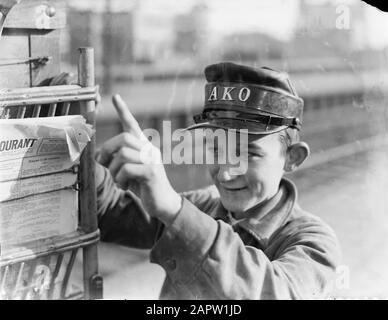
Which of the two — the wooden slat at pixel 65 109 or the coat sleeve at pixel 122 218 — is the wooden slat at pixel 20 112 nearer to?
the wooden slat at pixel 65 109

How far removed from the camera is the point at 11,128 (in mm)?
1947

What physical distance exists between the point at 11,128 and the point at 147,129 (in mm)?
448

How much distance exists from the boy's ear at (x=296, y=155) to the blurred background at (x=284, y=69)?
29mm

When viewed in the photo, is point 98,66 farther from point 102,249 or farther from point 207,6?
point 102,249

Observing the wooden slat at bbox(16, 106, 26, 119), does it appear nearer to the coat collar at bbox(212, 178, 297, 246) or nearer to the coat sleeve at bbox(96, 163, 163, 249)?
the coat sleeve at bbox(96, 163, 163, 249)

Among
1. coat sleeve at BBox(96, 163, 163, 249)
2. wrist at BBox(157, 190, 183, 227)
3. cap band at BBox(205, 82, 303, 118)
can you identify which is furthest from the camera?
coat sleeve at BBox(96, 163, 163, 249)

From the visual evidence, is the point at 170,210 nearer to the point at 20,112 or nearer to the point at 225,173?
the point at 225,173

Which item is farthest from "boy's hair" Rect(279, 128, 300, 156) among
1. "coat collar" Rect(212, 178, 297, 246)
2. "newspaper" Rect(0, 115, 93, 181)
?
"newspaper" Rect(0, 115, 93, 181)

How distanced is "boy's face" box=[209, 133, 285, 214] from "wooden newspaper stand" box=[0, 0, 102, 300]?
46cm

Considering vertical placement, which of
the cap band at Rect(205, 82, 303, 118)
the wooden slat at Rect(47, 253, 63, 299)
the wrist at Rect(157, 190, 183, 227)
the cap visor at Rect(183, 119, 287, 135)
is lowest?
the wooden slat at Rect(47, 253, 63, 299)

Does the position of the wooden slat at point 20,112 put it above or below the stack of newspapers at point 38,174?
above

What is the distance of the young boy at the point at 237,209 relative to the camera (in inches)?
74.5

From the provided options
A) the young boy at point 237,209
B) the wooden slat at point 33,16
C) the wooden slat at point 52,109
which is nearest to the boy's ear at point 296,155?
the young boy at point 237,209

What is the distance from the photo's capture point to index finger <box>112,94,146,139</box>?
1938 millimetres
